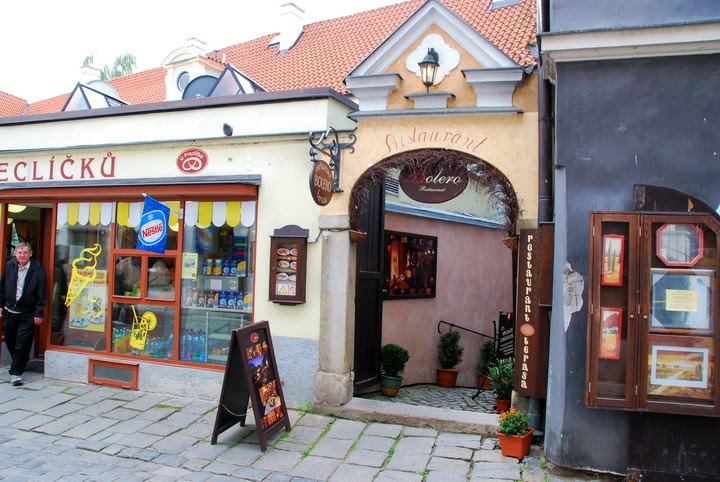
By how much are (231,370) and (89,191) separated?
358 cm

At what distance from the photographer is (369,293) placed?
8125 mm

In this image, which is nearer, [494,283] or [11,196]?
[11,196]

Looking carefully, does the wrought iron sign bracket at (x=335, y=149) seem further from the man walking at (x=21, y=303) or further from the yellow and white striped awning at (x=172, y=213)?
the man walking at (x=21, y=303)

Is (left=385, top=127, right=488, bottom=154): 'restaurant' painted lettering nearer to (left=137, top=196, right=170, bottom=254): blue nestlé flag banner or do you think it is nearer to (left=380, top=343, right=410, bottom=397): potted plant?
(left=137, top=196, right=170, bottom=254): blue nestlé flag banner

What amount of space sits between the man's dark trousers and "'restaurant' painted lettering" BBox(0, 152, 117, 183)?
196cm

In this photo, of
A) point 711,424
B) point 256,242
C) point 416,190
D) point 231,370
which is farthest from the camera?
point 256,242

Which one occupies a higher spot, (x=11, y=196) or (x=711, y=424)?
(x=11, y=196)

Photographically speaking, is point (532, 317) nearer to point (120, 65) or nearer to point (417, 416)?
point (417, 416)

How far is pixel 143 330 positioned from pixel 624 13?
659 centimetres

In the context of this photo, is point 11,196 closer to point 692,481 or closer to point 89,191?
point 89,191

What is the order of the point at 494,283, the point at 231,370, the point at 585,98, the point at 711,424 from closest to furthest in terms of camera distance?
1. the point at 711,424
2. the point at 585,98
3. the point at 231,370
4. the point at 494,283

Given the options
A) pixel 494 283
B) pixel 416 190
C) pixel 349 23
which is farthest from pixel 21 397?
pixel 349 23

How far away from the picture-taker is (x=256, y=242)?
746 cm

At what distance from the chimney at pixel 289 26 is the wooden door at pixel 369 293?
8.60 m
